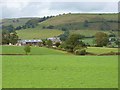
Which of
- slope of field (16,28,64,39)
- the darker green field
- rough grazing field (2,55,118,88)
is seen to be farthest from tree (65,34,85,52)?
rough grazing field (2,55,118,88)

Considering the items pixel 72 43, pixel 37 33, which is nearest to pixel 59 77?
pixel 72 43

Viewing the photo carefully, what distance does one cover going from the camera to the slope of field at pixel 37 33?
179 meters

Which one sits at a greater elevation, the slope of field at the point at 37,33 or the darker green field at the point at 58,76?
the darker green field at the point at 58,76

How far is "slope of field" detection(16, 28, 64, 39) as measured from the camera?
179m

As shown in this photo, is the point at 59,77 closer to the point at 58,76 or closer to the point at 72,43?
the point at 58,76

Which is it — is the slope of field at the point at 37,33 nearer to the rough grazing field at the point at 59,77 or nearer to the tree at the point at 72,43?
the tree at the point at 72,43

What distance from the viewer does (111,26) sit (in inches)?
7643

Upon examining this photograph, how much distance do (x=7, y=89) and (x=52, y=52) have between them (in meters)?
78.2

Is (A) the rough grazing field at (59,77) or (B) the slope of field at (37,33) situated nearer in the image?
(A) the rough grazing field at (59,77)

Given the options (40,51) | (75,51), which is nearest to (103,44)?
(75,51)

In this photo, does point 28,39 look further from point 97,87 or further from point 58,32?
point 97,87

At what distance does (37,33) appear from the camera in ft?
613

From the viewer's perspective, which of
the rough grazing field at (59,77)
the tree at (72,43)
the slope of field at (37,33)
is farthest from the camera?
the slope of field at (37,33)

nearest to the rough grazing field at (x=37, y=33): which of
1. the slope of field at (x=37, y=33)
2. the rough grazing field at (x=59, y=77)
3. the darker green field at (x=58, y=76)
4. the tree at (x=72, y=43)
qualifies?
the slope of field at (x=37, y=33)
